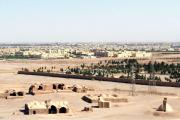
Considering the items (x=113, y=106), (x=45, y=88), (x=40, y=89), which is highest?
(x=45, y=88)

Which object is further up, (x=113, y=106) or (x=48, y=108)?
(x=48, y=108)

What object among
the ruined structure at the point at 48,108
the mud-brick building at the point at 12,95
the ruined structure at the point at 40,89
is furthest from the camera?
the ruined structure at the point at 40,89

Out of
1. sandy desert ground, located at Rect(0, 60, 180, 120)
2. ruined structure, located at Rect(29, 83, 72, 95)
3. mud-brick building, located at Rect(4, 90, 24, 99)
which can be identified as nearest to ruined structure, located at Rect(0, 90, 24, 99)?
mud-brick building, located at Rect(4, 90, 24, 99)

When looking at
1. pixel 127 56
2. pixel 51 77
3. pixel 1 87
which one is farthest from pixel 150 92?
pixel 127 56

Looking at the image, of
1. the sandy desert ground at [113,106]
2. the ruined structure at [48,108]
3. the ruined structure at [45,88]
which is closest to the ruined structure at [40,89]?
the ruined structure at [45,88]

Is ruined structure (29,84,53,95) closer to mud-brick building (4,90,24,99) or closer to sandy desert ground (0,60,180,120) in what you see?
sandy desert ground (0,60,180,120)

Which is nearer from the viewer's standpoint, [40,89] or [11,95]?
[11,95]

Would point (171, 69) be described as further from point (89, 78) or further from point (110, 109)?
point (110, 109)

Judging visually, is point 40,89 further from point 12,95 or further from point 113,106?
point 113,106

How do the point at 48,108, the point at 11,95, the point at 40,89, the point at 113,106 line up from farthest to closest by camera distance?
the point at 40,89 < the point at 11,95 < the point at 113,106 < the point at 48,108

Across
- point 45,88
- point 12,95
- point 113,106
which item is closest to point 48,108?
point 113,106

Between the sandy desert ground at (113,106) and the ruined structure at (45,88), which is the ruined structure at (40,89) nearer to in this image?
the ruined structure at (45,88)
